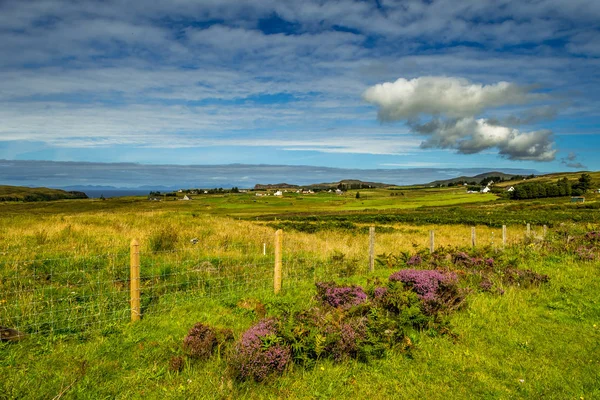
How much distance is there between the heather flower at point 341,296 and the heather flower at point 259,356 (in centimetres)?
227

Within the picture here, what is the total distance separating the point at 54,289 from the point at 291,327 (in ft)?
22.2

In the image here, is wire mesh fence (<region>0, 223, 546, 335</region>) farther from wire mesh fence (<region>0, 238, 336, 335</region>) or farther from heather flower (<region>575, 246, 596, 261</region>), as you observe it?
Result: heather flower (<region>575, 246, 596, 261</region>)

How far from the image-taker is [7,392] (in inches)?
194

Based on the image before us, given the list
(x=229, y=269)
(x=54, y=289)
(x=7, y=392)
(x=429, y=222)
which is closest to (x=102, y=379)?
(x=7, y=392)

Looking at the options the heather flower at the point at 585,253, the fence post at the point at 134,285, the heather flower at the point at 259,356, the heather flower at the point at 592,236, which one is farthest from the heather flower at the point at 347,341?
the heather flower at the point at 592,236

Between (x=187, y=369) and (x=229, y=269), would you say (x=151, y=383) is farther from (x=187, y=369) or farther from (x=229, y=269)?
(x=229, y=269)

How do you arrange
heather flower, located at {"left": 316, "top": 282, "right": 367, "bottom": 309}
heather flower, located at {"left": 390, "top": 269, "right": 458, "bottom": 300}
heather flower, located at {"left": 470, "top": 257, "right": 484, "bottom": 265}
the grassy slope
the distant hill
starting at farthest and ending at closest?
the distant hill < heather flower, located at {"left": 470, "top": 257, "right": 484, "bottom": 265} < heather flower, located at {"left": 390, "top": 269, "right": 458, "bottom": 300} < heather flower, located at {"left": 316, "top": 282, "right": 367, "bottom": 309} < the grassy slope

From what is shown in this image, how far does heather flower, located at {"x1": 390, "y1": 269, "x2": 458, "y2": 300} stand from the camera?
342 inches

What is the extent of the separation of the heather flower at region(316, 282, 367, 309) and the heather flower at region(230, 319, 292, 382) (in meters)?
2.27

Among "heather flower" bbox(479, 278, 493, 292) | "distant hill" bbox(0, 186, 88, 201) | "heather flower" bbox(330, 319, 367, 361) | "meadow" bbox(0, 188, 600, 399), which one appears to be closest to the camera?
Result: "meadow" bbox(0, 188, 600, 399)

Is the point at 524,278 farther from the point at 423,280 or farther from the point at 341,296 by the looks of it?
the point at 341,296

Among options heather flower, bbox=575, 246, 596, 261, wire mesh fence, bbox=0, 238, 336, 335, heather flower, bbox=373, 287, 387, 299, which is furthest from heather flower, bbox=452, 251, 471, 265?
heather flower, bbox=373, 287, 387, 299

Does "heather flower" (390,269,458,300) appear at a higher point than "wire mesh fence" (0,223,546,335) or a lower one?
higher

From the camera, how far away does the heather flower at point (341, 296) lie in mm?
8073
